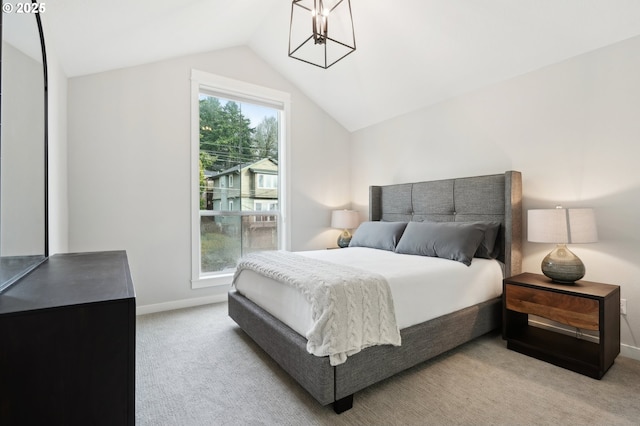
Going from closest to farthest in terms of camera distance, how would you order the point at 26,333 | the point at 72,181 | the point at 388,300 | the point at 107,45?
the point at 26,333 < the point at 388,300 < the point at 107,45 < the point at 72,181

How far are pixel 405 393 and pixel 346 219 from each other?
8.69 feet

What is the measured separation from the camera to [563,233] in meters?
2.17

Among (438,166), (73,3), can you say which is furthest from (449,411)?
(73,3)

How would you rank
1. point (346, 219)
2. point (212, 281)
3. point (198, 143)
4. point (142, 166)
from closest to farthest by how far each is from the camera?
point (142, 166)
point (198, 143)
point (212, 281)
point (346, 219)

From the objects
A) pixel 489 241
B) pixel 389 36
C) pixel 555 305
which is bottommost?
pixel 555 305

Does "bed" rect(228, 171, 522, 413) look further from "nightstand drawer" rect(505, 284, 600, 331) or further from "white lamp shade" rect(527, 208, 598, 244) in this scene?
"white lamp shade" rect(527, 208, 598, 244)

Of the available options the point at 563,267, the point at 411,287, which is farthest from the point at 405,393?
the point at 563,267

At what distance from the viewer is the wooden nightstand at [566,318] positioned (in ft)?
6.53

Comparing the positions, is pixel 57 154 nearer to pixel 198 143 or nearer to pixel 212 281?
pixel 198 143

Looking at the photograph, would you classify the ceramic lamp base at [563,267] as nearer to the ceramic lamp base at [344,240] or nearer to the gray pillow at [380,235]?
the gray pillow at [380,235]

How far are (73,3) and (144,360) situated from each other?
242 cm

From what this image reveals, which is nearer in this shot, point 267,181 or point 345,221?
point 267,181

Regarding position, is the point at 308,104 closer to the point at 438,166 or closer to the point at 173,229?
the point at 438,166

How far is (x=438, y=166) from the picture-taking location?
356 cm
